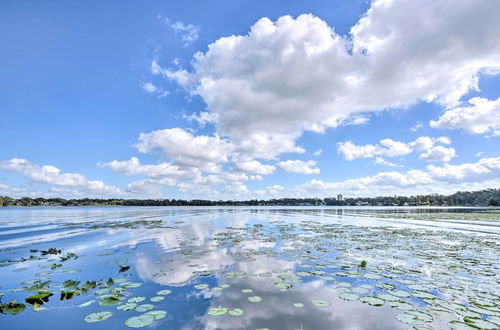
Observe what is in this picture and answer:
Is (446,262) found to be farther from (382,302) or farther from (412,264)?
(382,302)

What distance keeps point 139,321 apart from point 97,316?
1248 millimetres

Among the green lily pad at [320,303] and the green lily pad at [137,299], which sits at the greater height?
the green lily pad at [320,303]

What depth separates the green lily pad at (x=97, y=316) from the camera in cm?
629

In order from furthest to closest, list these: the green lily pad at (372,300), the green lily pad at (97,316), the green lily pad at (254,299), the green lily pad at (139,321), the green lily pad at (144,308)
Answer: the green lily pad at (254,299), the green lily pad at (372,300), the green lily pad at (144,308), the green lily pad at (97,316), the green lily pad at (139,321)

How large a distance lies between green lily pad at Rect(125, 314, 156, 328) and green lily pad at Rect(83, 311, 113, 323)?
0.70 metres

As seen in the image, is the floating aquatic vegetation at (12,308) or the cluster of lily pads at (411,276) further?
the floating aquatic vegetation at (12,308)

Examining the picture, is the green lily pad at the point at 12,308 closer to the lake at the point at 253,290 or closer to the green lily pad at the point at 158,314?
the lake at the point at 253,290

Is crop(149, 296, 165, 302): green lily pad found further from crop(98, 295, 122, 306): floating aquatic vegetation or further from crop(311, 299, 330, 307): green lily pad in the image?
crop(311, 299, 330, 307): green lily pad

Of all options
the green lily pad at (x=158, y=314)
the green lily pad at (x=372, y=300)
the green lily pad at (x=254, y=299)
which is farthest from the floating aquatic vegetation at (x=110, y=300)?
the green lily pad at (x=372, y=300)

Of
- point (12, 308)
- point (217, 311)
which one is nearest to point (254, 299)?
point (217, 311)

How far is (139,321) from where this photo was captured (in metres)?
6.11

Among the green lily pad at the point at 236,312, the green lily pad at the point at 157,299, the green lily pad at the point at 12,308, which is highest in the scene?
the green lily pad at the point at 236,312

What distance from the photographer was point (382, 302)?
7.23 meters

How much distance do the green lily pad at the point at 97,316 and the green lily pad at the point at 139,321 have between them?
2.29ft
